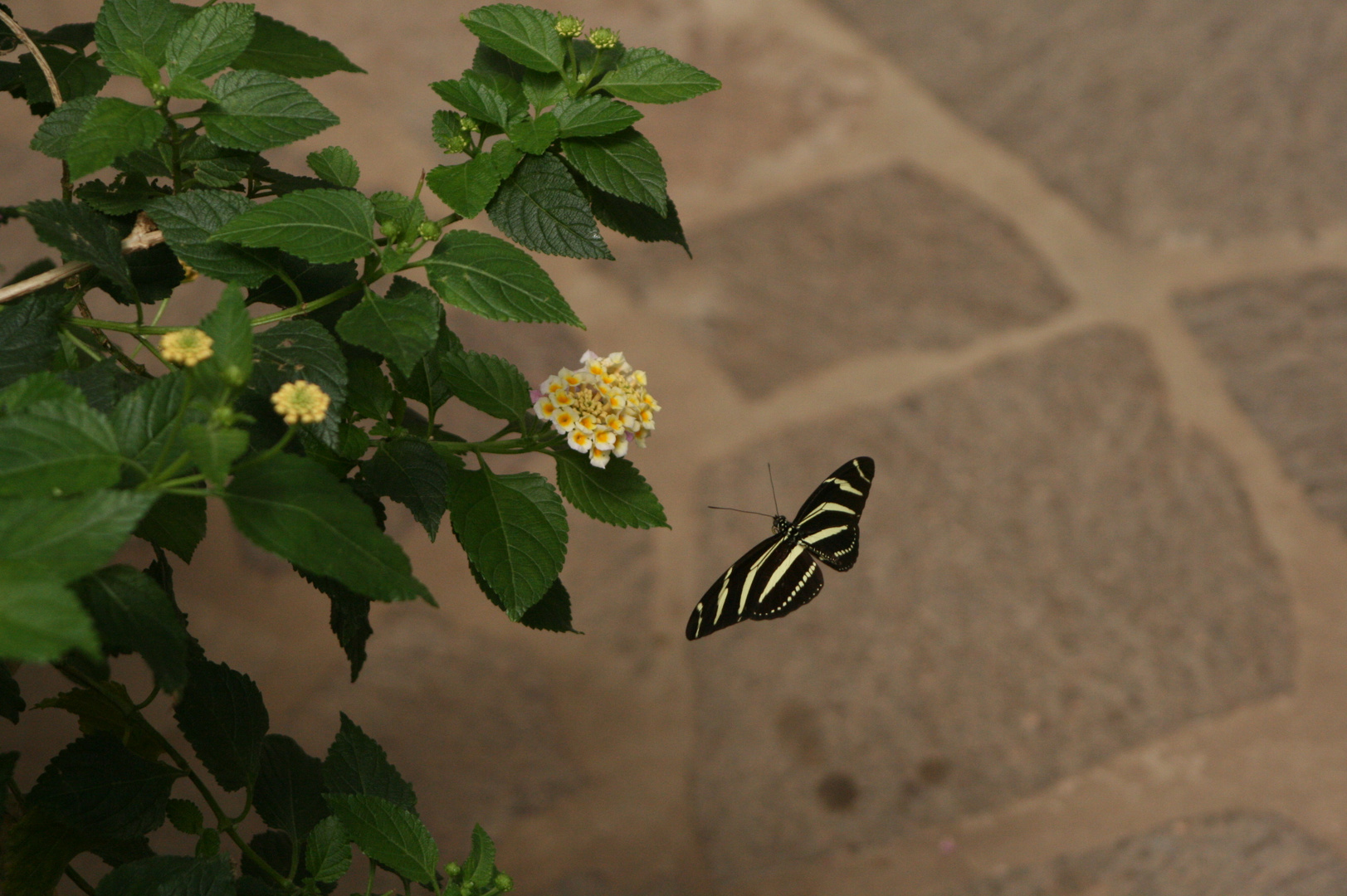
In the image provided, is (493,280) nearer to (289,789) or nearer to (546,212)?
(546,212)

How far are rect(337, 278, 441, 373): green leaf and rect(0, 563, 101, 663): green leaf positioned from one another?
142 millimetres

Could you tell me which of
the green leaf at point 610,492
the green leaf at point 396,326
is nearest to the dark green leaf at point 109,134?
the green leaf at point 396,326

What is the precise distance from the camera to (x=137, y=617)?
39cm

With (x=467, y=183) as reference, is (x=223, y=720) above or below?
below

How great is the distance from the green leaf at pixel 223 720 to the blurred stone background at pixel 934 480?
727mm

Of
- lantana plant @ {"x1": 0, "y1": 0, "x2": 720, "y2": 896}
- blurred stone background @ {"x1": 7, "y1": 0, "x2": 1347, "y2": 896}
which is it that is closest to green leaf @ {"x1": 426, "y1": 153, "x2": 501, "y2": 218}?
lantana plant @ {"x1": 0, "y1": 0, "x2": 720, "y2": 896}

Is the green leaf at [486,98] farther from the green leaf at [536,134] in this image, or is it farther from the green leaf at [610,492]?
the green leaf at [610,492]

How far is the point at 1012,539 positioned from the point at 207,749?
113cm

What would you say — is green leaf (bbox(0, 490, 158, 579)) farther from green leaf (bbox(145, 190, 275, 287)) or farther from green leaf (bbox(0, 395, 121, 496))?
green leaf (bbox(145, 190, 275, 287))

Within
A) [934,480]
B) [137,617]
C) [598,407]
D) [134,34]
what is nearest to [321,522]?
[137,617]

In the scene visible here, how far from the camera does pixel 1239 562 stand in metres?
1.47

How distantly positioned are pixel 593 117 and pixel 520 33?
0.05m

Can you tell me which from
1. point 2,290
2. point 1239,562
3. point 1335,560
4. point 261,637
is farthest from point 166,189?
point 1335,560

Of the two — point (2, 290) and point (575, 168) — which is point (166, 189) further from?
point (575, 168)
